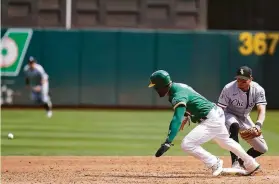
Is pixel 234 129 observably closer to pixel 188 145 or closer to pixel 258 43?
pixel 188 145

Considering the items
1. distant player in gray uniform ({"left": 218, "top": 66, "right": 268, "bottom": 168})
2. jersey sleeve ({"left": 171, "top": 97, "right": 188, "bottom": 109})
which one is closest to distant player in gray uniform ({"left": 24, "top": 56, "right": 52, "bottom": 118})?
distant player in gray uniform ({"left": 218, "top": 66, "right": 268, "bottom": 168})

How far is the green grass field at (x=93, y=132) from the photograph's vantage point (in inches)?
584

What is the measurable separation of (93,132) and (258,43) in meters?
9.39

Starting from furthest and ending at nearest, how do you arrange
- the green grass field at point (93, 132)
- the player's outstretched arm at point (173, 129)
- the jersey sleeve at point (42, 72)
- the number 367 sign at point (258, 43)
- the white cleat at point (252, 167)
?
the number 367 sign at point (258, 43), the jersey sleeve at point (42, 72), the green grass field at point (93, 132), the white cleat at point (252, 167), the player's outstretched arm at point (173, 129)

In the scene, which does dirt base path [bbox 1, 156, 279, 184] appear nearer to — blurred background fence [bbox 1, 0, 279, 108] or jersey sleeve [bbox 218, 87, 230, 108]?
jersey sleeve [bbox 218, 87, 230, 108]

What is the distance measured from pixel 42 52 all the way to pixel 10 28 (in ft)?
4.50

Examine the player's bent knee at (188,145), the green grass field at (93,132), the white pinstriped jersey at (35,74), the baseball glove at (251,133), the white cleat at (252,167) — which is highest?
the baseball glove at (251,133)

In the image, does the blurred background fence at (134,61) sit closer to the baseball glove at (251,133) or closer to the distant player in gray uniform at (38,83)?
the distant player in gray uniform at (38,83)

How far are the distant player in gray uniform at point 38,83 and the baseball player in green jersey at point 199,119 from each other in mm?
11982

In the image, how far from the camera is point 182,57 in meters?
25.5

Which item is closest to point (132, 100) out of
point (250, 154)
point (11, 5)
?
point (11, 5)

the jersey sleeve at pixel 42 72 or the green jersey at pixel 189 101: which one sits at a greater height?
the green jersey at pixel 189 101

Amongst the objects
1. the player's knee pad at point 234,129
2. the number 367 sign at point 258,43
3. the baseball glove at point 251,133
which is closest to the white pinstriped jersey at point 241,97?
the player's knee pad at point 234,129

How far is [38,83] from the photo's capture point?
25188 millimetres
